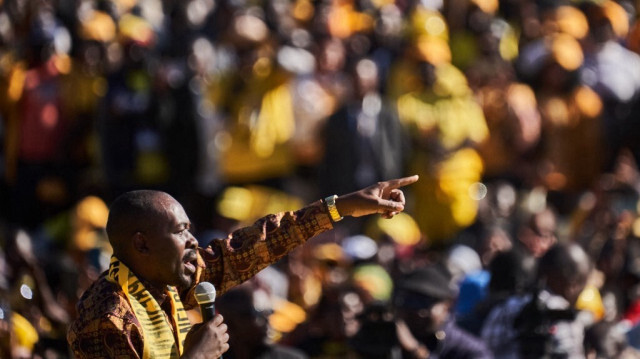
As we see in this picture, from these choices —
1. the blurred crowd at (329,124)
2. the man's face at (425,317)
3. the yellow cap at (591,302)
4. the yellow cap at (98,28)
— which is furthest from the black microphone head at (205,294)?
the yellow cap at (98,28)

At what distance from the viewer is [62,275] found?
988cm

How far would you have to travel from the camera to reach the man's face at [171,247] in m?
5.11

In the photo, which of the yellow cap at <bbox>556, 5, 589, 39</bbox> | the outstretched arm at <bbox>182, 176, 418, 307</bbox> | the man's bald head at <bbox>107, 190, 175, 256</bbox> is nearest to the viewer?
the man's bald head at <bbox>107, 190, 175, 256</bbox>

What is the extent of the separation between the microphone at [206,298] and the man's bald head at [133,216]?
0.42m

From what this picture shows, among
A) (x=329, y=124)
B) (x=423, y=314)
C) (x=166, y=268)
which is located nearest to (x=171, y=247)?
(x=166, y=268)

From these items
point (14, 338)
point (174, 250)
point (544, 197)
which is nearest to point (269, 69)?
point (544, 197)

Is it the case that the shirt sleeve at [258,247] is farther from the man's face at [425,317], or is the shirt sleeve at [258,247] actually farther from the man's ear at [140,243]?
the man's face at [425,317]

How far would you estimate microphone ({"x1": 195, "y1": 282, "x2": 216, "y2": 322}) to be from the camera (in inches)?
187

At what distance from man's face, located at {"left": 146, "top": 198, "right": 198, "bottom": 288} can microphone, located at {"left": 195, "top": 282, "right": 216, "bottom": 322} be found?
0.36 metres

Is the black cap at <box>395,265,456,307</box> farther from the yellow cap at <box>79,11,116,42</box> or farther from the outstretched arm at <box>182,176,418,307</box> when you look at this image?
the yellow cap at <box>79,11,116,42</box>

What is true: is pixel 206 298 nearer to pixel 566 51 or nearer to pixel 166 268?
pixel 166 268

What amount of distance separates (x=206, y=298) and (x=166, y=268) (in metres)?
0.42

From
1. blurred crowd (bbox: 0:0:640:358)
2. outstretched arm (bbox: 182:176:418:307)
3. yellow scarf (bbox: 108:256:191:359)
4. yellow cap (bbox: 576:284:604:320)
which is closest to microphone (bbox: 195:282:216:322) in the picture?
yellow scarf (bbox: 108:256:191:359)

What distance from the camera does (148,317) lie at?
5.05 m
